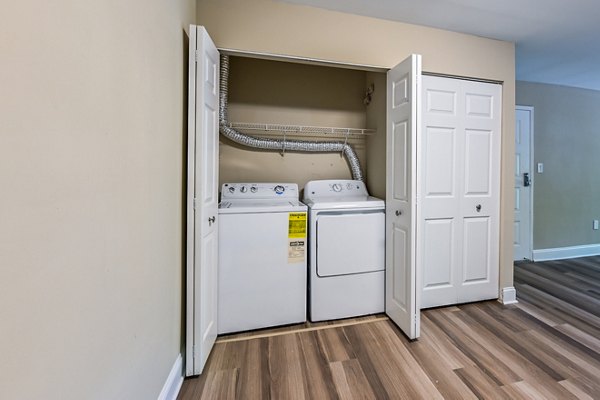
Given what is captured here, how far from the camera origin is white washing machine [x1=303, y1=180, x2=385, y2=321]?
2031mm

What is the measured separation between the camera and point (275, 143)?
242 cm

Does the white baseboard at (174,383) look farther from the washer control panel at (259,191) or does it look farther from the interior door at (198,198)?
the washer control panel at (259,191)

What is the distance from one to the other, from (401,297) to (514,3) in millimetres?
2220

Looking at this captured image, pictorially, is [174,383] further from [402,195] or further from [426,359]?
[402,195]

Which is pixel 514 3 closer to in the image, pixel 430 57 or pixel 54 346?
pixel 430 57

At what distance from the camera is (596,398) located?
1.35 m

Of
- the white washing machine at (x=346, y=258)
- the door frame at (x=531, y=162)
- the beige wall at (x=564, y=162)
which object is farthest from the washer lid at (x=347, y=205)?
the beige wall at (x=564, y=162)


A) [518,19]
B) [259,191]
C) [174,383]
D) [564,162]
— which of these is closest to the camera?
[174,383]

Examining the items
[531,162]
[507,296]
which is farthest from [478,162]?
[531,162]

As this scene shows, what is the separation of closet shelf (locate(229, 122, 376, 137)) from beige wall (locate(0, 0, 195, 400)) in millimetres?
1113

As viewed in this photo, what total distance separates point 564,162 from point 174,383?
506cm

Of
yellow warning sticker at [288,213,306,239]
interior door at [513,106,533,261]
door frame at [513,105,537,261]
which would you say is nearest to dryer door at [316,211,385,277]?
yellow warning sticker at [288,213,306,239]

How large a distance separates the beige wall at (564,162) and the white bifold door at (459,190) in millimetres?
1747

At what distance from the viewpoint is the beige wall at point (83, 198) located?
52 cm
